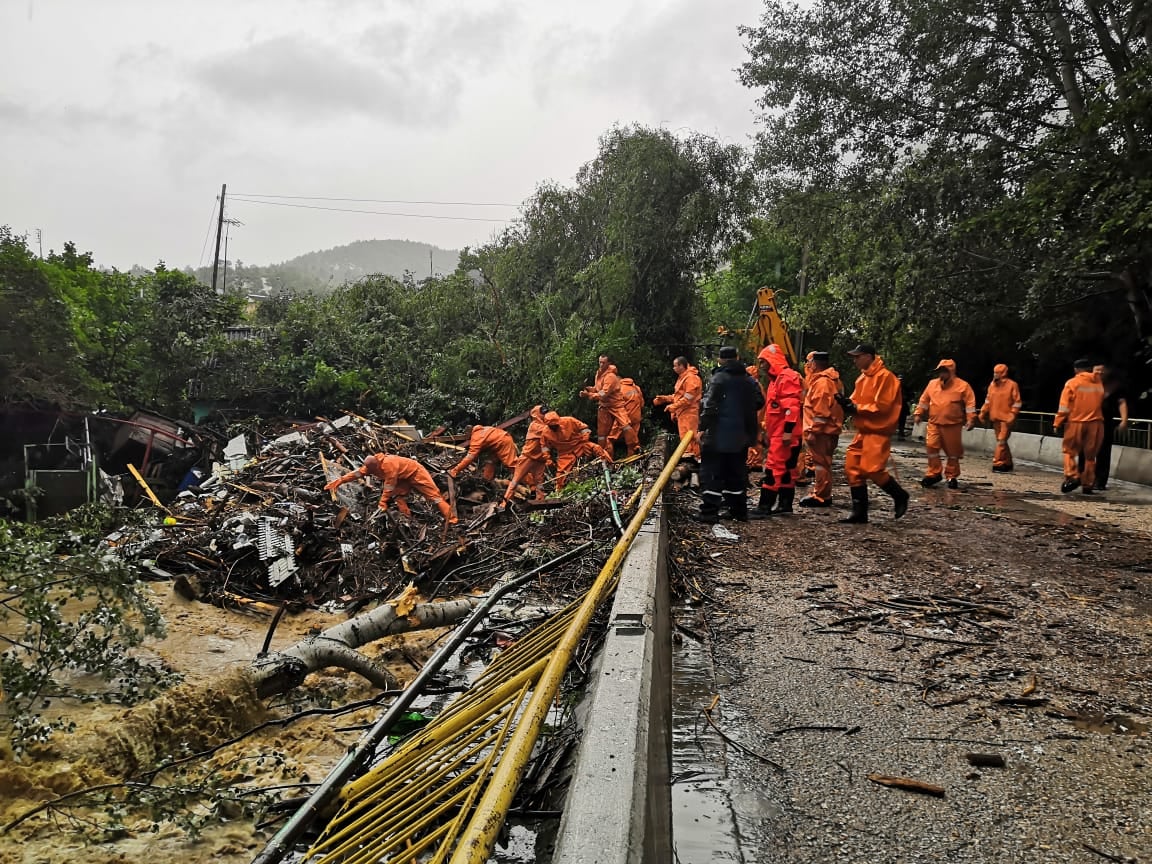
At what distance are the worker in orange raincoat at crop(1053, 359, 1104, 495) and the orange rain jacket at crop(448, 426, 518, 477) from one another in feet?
25.6

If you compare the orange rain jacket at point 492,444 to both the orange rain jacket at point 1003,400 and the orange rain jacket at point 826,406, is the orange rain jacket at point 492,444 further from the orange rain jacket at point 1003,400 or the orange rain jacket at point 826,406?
the orange rain jacket at point 1003,400

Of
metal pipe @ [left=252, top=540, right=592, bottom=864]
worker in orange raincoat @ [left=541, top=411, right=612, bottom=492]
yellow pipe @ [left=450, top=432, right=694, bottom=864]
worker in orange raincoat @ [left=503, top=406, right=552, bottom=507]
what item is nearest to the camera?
yellow pipe @ [left=450, top=432, right=694, bottom=864]

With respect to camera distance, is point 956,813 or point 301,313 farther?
point 301,313

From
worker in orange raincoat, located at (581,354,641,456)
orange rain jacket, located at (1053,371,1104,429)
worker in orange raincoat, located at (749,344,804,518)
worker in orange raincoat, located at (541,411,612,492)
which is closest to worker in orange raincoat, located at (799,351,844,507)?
worker in orange raincoat, located at (749,344,804,518)

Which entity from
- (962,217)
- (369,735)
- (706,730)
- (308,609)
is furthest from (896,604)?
(962,217)

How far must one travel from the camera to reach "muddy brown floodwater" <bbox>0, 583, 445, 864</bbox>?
3.76 meters

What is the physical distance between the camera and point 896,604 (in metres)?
5.00

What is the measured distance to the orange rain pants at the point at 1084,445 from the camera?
10562mm

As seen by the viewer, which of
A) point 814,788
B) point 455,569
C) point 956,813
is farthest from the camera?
point 455,569

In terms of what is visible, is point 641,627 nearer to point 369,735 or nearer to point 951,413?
point 369,735

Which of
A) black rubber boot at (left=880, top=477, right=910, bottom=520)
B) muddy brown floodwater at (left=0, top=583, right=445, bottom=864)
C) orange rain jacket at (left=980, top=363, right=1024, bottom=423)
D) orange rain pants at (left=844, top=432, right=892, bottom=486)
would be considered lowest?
muddy brown floodwater at (left=0, top=583, right=445, bottom=864)

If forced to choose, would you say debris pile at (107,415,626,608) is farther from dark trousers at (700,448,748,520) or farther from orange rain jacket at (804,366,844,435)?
orange rain jacket at (804,366,844,435)

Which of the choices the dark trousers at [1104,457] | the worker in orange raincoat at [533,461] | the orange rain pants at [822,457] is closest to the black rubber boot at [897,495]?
the orange rain pants at [822,457]

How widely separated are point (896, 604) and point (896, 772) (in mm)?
2273
